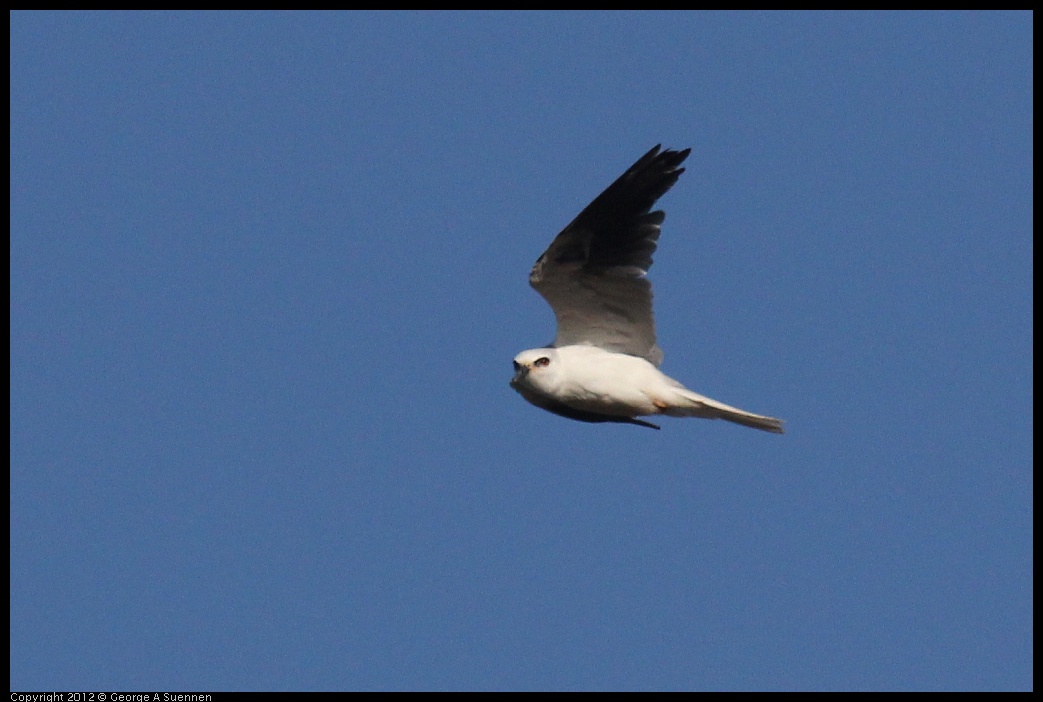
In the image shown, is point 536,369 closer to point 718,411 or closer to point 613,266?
point 613,266

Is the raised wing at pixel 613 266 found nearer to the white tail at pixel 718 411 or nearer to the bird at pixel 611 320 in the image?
the bird at pixel 611 320

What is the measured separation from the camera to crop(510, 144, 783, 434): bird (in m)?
9.38

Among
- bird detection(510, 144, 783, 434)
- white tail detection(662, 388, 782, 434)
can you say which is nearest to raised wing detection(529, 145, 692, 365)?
bird detection(510, 144, 783, 434)

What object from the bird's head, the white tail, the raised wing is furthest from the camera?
the raised wing

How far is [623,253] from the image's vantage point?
31.6ft

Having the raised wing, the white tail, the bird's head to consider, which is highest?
the raised wing

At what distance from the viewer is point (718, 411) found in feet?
30.5

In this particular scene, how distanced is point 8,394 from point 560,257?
4.99 m

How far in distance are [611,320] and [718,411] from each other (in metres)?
1.19

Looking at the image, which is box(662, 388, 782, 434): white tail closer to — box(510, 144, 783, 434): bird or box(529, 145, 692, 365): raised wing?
box(510, 144, 783, 434): bird

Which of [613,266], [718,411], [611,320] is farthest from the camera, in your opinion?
[611,320]

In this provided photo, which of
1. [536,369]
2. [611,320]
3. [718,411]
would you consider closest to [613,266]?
[611,320]
